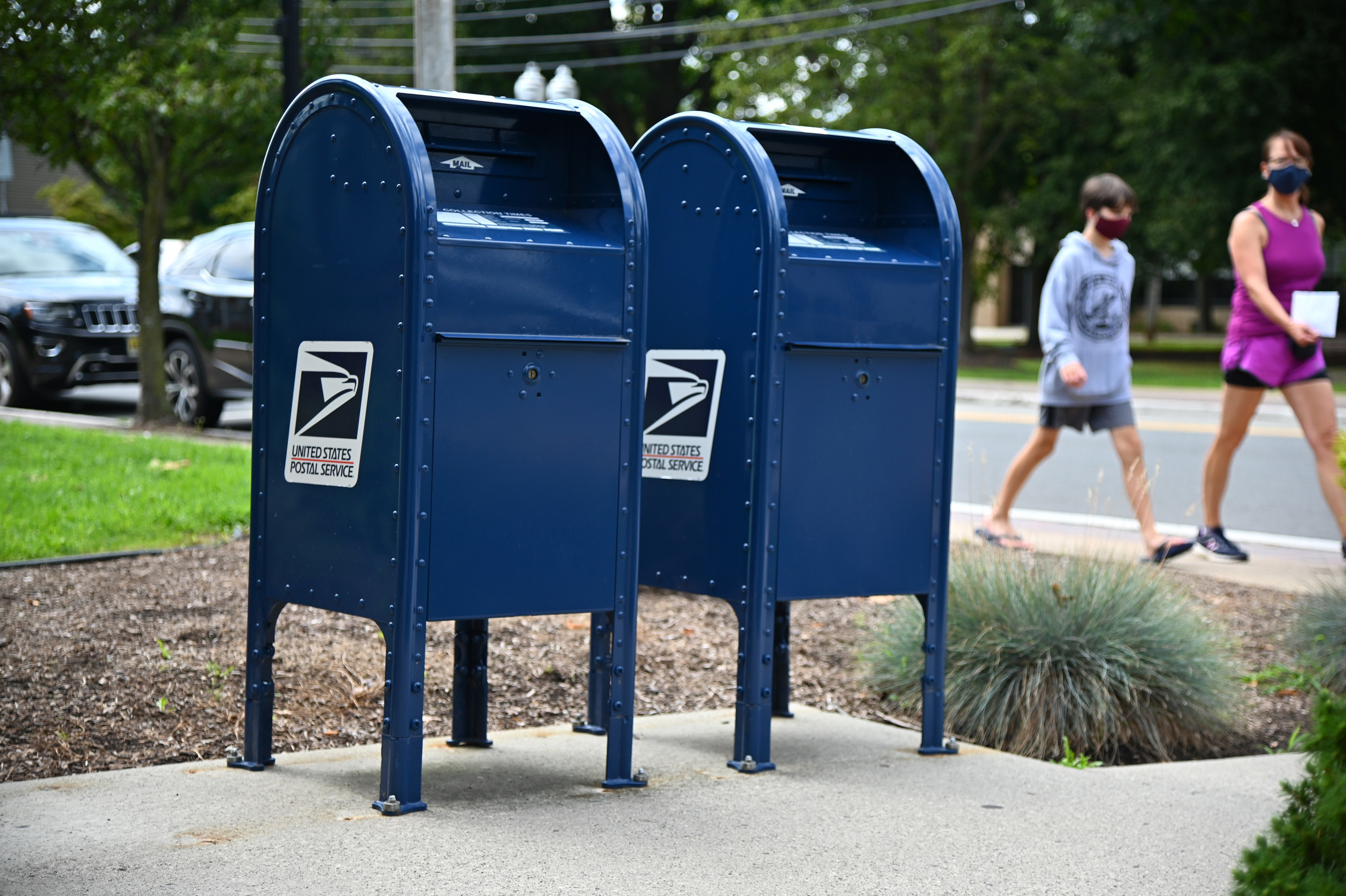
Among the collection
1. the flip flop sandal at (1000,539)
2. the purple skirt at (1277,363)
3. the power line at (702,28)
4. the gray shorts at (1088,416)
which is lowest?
the flip flop sandal at (1000,539)

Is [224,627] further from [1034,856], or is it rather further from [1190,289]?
[1190,289]

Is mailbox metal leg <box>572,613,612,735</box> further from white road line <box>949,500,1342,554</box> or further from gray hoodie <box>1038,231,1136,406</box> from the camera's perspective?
white road line <box>949,500,1342,554</box>

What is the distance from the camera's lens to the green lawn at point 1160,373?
83.3 ft

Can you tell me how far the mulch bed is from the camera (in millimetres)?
4457

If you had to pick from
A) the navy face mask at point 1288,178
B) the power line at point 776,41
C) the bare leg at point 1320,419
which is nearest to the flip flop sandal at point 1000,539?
the bare leg at point 1320,419

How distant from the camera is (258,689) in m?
4.10

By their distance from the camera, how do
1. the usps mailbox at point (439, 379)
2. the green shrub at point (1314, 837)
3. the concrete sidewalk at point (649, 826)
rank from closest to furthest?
the green shrub at point (1314, 837)
the concrete sidewalk at point (649, 826)
the usps mailbox at point (439, 379)

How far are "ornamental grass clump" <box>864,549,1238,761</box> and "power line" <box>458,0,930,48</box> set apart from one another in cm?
2524

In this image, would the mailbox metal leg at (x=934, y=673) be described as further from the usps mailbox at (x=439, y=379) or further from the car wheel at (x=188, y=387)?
the car wheel at (x=188, y=387)

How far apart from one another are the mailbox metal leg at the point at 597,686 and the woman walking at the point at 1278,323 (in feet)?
13.9

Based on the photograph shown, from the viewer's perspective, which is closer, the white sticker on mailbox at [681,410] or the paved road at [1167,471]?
the white sticker on mailbox at [681,410]

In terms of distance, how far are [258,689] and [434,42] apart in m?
4.23

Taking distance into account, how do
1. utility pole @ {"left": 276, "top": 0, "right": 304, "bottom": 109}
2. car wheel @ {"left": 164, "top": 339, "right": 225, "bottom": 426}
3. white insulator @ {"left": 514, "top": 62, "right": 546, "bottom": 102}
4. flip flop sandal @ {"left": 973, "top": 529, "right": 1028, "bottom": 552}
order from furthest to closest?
car wheel @ {"left": 164, "top": 339, "right": 225, "bottom": 426}, utility pole @ {"left": 276, "top": 0, "right": 304, "bottom": 109}, white insulator @ {"left": 514, "top": 62, "right": 546, "bottom": 102}, flip flop sandal @ {"left": 973, "top": 529, "right": 1028, "bottom": 552}

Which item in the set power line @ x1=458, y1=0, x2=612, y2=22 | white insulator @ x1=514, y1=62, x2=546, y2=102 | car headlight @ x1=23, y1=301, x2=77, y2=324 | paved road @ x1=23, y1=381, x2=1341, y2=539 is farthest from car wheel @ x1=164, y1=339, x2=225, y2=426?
power line @ x1=458, y1=0, x2=612, y2=22
